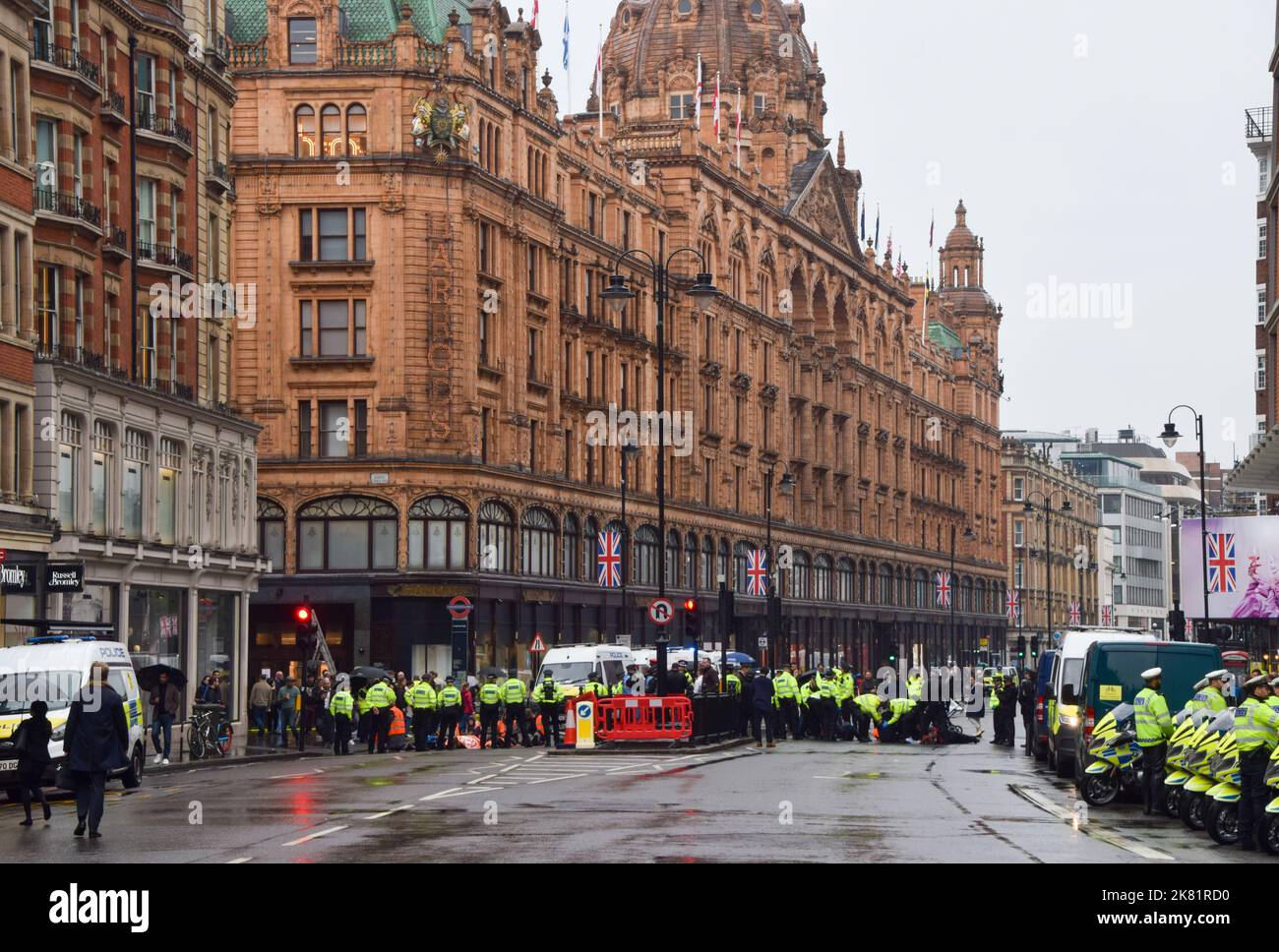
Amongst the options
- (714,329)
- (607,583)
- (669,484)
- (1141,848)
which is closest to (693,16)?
(714,329)

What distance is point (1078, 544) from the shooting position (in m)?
186

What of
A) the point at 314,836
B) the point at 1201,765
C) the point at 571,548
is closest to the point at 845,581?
the point at 571,548

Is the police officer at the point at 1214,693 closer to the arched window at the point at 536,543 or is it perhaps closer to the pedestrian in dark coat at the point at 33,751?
the pedestrian in dark coat at the point at 33,751

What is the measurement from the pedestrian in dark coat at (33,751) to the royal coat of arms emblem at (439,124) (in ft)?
143

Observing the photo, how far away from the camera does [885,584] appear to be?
124m

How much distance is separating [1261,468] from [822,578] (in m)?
52.1

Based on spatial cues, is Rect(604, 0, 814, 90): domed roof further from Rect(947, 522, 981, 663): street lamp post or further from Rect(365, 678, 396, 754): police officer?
Rect(365, 678, 396, 754): police officer

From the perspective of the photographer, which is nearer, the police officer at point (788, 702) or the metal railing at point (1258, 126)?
the police officer at point (788, 702)

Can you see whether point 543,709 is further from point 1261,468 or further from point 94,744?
point 94,744

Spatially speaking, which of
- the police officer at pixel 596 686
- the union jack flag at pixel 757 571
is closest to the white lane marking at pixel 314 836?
the police officer at pixel 596 686

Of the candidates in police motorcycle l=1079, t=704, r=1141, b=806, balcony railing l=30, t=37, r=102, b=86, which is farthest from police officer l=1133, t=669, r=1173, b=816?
balcony railing l=30, t=37, r=102, b=86

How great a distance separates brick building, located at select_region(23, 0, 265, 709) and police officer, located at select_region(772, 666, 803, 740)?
536 inches

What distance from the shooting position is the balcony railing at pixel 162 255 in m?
48.8

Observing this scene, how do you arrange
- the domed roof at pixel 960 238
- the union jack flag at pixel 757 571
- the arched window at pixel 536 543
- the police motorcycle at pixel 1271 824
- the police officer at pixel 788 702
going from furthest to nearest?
the domed roof at pixel 960 238, the union jack flag at pixel 757 571, the arched window at pixel 536 543, the police officer at pixel 788 702, the police motorcycle at pixel 1271 824
